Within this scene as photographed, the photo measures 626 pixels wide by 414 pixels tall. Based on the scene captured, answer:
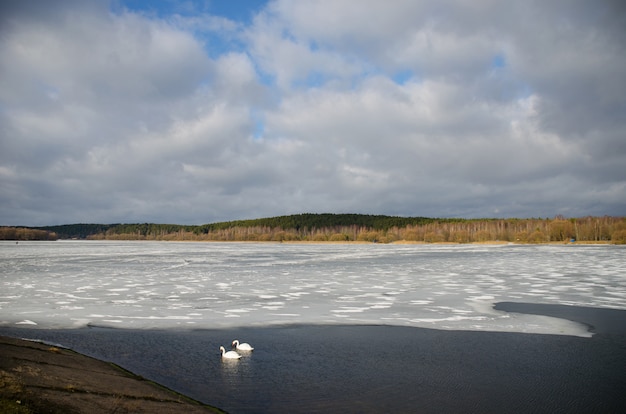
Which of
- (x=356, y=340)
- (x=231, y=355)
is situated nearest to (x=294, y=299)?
(x=356, y=340)

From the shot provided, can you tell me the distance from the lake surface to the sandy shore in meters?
0.48

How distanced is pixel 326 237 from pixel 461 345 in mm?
153208

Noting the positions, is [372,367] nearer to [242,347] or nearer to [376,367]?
[376,367]

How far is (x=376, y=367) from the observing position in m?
6.99

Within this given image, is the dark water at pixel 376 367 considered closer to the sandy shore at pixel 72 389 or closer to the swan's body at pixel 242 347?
the swan's body at pixel 242 347

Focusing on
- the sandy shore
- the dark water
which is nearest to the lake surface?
the dark water

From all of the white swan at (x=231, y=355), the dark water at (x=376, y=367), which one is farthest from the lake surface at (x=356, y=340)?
the white swan at (x=231, y=355)

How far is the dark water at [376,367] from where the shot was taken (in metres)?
5.56

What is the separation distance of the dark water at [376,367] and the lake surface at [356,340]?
26 millimetres

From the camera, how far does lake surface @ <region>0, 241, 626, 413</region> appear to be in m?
5.80

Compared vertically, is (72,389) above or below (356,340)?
above

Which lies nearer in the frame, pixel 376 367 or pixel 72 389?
pixel 72 389

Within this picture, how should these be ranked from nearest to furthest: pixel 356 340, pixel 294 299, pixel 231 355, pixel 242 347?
pixel 231 355 → pixel 242 347 → pixel 356 340 → pixel 294 299

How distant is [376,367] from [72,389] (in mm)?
4208
